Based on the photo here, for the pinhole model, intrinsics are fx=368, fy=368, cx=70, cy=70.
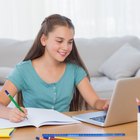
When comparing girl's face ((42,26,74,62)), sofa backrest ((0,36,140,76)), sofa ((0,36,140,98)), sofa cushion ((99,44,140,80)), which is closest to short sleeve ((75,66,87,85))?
girl's face ((42,26,74,62))

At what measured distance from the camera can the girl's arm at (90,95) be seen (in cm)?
163

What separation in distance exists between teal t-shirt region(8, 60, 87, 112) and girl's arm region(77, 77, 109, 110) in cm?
3

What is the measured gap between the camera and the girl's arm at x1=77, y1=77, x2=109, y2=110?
1630mm

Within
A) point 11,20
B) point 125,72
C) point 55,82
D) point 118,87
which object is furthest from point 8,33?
point 118,87

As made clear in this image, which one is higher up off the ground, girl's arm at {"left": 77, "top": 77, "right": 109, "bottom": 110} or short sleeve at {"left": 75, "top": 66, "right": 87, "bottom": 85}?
short sleeve at {"left": 75, "top": 66, "right": 87, "bottom": 85}

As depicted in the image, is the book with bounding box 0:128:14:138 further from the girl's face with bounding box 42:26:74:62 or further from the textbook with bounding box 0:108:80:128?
the girl's face with bounding box 42:26:74:62

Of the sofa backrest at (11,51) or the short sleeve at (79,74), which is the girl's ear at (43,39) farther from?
the sofa backrest at (11,51)

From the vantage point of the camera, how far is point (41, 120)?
1.29 meters

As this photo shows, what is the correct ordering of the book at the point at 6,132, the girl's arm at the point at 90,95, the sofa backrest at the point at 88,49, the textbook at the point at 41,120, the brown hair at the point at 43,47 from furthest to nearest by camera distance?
the sofa backrest at the point at 88,49
the brown hair at the point at 43,47
the girl's arm at the point at 90,95
the textbook at the point at 41,120
the book at the point at 6,132

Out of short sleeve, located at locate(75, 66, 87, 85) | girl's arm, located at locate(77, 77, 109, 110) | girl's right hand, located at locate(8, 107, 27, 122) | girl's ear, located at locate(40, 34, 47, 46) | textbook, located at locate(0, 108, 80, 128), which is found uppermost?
girl's ear, located at locate(40, 34, 47, 46)

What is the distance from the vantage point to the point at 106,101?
1588 millimetres

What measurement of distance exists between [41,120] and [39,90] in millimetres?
492

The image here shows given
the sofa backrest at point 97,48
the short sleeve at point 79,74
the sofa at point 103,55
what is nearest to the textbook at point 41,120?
the short sleeve at point 79,74

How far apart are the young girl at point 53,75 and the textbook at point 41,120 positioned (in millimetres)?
325
